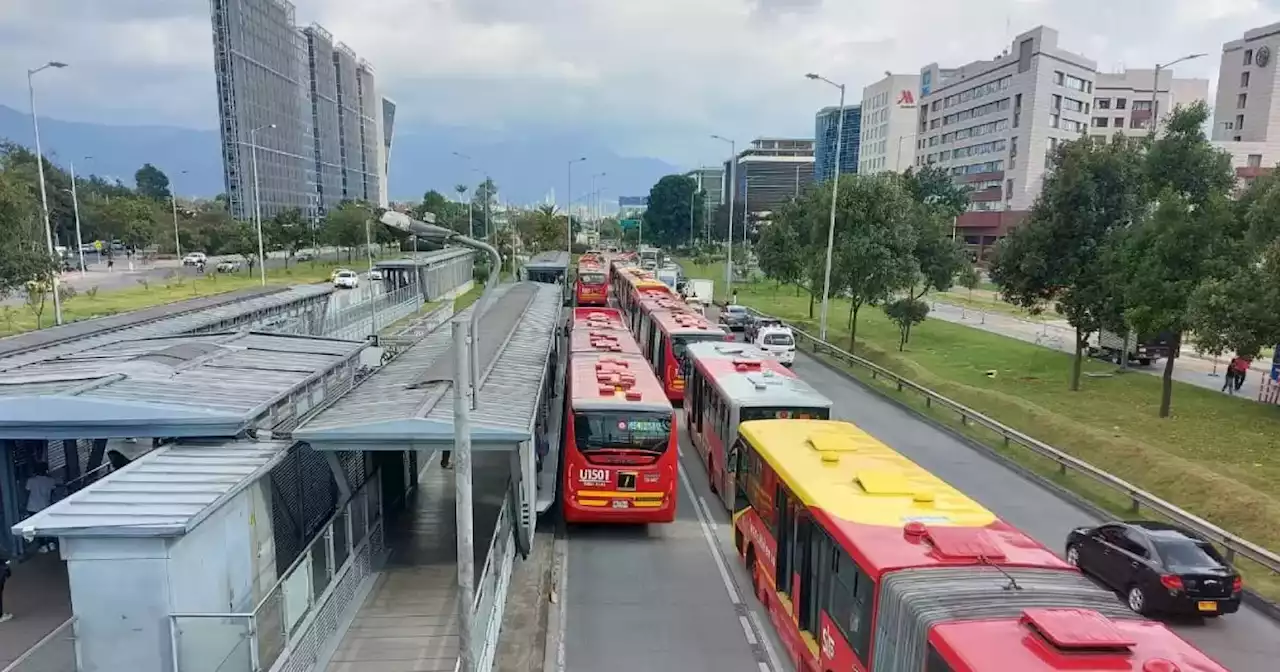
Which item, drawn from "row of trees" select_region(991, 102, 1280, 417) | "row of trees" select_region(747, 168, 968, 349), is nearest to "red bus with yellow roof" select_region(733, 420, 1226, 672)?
"row of trees" select_region(991, 102, 1280, 417)

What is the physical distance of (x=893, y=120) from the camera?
107 meters

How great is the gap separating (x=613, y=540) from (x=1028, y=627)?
9076 millimetres

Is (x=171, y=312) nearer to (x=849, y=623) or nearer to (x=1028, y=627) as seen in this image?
(x=849, y=623)

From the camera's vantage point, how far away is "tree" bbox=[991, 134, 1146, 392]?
23.4 meters

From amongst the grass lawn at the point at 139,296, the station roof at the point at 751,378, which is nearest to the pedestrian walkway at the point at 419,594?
the station roof at the point at 751,378

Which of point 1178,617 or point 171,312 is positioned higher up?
point 171,312

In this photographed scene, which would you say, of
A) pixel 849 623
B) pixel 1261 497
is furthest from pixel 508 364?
pixel 1261 497

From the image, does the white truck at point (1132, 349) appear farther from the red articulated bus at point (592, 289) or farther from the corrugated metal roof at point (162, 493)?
the corrugated metal roof at point (162, 493)

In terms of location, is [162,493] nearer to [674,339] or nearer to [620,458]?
[620,458]

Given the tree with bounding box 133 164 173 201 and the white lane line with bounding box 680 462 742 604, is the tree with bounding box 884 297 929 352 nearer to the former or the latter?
the white lane line with bounding box 680 462 742 604

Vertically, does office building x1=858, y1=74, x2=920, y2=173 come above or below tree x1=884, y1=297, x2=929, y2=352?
above

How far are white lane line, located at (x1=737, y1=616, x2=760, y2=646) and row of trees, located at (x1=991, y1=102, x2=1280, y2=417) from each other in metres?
14.5

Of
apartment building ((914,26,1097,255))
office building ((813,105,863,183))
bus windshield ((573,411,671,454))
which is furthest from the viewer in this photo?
office building ((813,105,863,183))

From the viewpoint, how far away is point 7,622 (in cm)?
995
